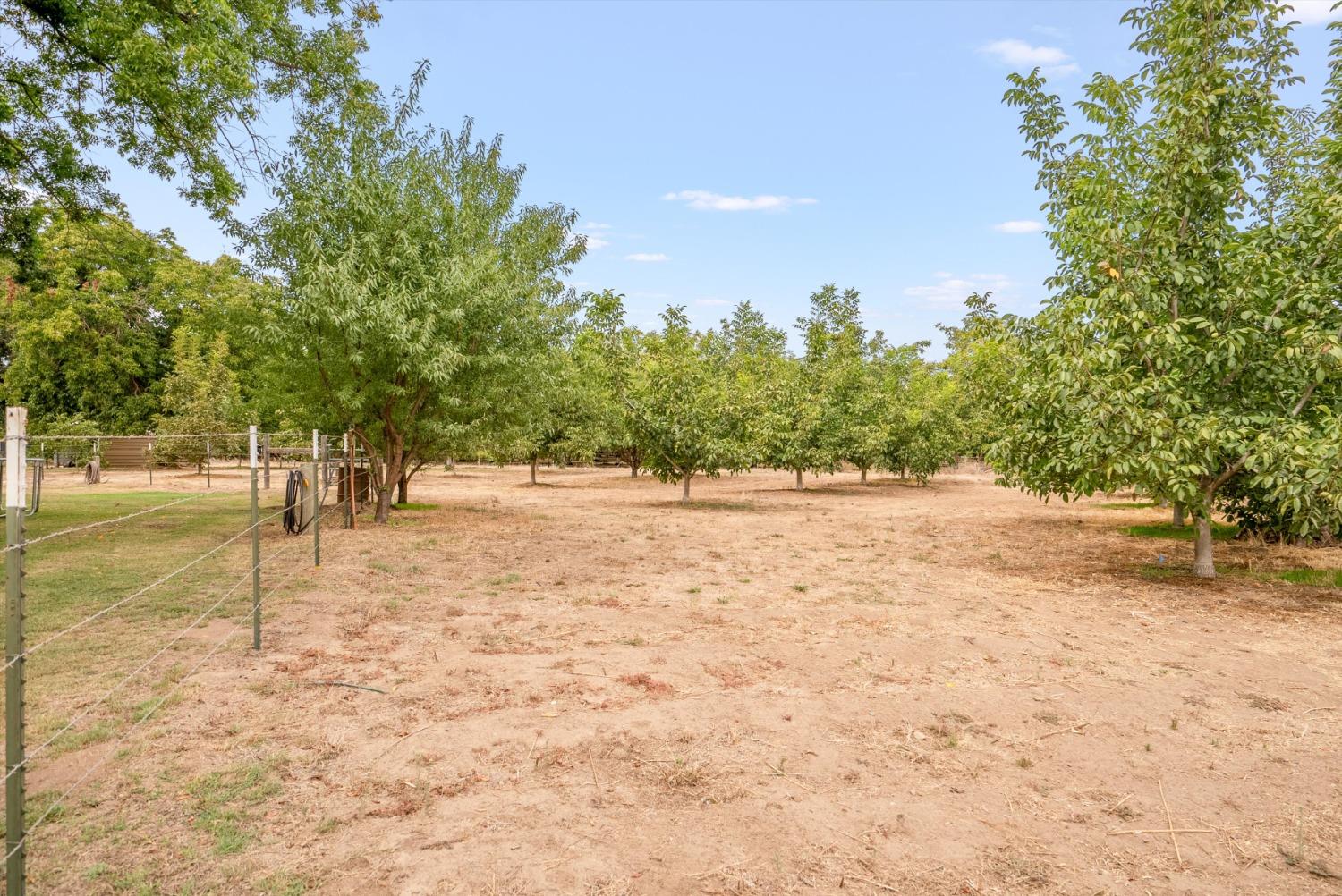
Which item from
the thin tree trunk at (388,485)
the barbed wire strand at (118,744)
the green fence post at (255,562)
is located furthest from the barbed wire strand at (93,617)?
the thin tree trunk at (388,485)

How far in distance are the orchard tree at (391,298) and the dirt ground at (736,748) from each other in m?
5.41

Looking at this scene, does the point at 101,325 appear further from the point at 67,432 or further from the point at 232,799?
the point at 232,799

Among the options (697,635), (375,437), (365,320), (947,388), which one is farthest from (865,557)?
(947,388)

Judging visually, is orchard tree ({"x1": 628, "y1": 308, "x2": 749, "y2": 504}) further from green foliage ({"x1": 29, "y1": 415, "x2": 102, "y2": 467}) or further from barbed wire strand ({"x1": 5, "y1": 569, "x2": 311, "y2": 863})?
green foliage ({"x1": 29, "y1": 415, "x2": 102, "y2": 467})

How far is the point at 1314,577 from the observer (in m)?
10.2

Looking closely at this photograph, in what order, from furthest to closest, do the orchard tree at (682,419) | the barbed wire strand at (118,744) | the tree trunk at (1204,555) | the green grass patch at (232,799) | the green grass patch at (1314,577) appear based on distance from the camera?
the orchard tree at (682,419) < the tree trunk at (1204,555) < the green grass patch at (1314,577) < the green grass patch at (232,799) < the barbed wire strand at (118,744)

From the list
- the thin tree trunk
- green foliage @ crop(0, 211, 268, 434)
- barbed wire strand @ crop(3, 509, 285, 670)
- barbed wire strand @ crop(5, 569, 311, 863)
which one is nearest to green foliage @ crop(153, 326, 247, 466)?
green foliage @ crop(0, 211, 268, 434)

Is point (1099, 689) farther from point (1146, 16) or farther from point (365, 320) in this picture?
point (365, 320)

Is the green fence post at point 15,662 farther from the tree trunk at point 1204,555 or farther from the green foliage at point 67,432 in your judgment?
the green foliage at point 67,432

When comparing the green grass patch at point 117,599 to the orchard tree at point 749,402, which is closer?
the green grass patch at point 117,599

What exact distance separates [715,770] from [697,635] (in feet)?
9.50

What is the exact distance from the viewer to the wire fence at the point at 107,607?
2.70 m

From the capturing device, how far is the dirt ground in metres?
3.18

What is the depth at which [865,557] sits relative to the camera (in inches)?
470
